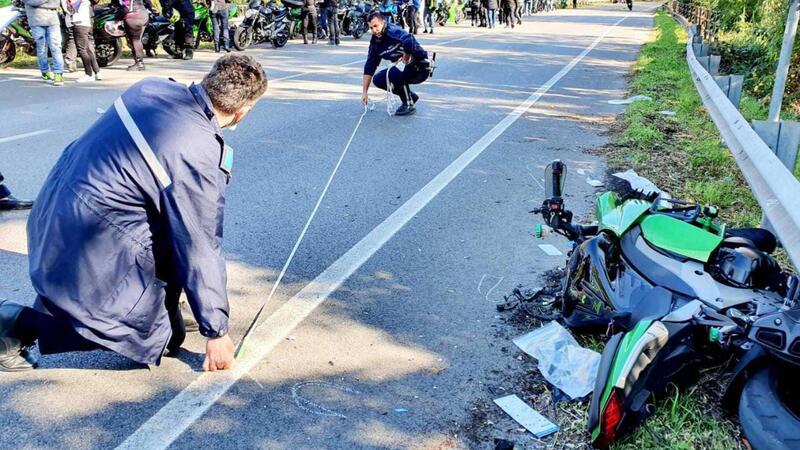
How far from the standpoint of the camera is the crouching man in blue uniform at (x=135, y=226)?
9.48 feet

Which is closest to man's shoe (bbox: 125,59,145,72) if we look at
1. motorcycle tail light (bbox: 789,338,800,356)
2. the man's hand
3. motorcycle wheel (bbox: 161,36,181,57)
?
motorcycle wheel (bbox: 161,36,181,57)

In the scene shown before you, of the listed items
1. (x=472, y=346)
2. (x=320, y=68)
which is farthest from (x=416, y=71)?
(x=472, y=346)

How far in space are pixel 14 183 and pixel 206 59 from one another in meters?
9.60

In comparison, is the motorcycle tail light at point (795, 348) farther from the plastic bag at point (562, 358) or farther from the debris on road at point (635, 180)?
the debris on road at point (635, 180)

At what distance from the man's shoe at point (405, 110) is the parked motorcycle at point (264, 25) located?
9.04 metres

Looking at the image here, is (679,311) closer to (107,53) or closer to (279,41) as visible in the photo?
(107,53)

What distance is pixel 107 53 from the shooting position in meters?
13.6

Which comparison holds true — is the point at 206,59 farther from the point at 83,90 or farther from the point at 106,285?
the point at 106,285

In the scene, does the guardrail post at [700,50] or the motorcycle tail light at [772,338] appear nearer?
the motorcycle tail light at [772,338]

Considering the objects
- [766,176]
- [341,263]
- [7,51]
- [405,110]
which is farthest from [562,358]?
[7,51]

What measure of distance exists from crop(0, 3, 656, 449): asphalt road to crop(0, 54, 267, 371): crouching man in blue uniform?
295 millimetres

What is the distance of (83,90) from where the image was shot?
10.7m

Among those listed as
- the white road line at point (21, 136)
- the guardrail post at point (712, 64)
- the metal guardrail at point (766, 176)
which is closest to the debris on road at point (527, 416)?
the metal guardrail at point (766, 176)

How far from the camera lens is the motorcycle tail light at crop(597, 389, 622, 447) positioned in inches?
97.5
